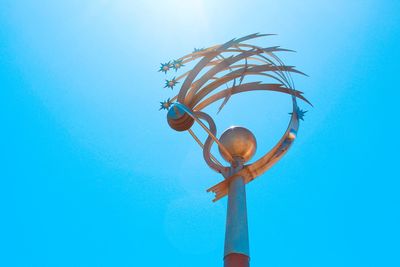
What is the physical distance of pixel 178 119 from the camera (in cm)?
1744

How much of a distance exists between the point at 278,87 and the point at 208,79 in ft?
9.47

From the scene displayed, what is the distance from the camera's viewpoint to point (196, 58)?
19.9 m

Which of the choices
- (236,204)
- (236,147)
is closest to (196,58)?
(236,147)

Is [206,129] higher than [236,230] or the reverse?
higher

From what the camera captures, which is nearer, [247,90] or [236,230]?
[236,230]

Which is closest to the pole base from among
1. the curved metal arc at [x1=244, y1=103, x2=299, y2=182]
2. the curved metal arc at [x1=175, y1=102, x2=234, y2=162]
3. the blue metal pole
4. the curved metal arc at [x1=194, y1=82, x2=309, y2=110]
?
the blue metal pole

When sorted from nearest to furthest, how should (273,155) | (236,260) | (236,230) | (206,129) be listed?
1. (236,260)
2. (236,230)
3. (206,129)
4. (273,155)

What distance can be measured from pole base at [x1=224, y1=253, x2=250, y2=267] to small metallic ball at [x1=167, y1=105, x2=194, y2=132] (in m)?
5.53

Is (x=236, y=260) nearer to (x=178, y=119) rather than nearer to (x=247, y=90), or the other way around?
(x=178, y=119)

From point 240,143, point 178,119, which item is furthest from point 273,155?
point 178,119

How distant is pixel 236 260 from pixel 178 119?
19.2 feet

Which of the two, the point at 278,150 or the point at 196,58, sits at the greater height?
the point at 196,58

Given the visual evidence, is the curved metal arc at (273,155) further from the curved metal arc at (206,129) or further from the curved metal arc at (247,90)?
the curved metal arc at (247,90)

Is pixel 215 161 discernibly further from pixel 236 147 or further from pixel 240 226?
pixel 240 226
